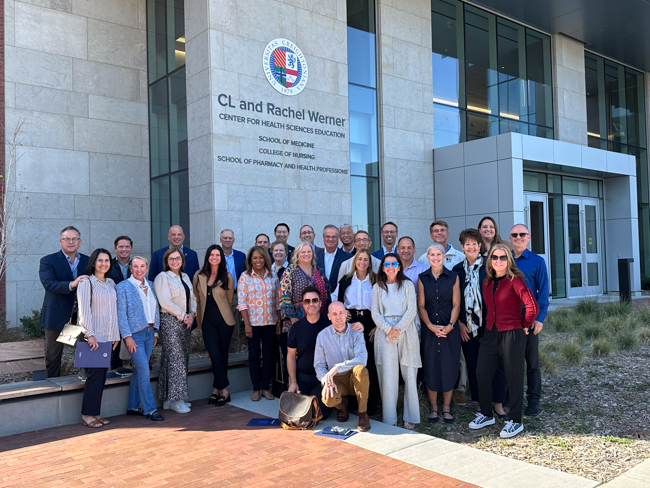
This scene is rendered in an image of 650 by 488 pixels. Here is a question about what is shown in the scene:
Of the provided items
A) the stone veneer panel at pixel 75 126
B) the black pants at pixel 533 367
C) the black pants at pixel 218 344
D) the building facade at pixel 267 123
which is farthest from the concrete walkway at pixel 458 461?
the stone veneer panel at pixel 75 126

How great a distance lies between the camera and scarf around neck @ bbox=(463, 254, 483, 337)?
5.83 meters

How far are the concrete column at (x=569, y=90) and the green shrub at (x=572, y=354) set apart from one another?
11.0 metres

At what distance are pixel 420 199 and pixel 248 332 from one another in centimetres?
869

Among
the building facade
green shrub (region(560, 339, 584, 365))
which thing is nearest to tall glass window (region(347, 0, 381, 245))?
the building facade

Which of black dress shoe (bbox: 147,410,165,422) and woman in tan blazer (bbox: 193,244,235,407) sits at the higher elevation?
woman in tan blazer (bbox: 193,244,235,407)

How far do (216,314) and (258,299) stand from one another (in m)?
0.55

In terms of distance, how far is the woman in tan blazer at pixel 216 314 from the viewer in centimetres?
670

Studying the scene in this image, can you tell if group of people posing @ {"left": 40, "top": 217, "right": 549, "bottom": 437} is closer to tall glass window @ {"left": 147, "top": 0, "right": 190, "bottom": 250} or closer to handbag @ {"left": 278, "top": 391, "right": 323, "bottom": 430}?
handbag @ {"left": 278, "top": 391, "right": 323, "bottom": 430}

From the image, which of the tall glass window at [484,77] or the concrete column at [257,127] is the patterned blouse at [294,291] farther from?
the tall glass window at [484,77]

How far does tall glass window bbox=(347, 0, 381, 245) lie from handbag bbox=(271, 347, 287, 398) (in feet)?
20.9

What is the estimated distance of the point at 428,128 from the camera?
14.6m

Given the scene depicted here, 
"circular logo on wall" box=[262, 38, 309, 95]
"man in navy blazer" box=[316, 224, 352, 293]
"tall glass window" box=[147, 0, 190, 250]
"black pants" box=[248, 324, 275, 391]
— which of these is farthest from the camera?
"tall glass window" box=[147, 0, 190, 250]

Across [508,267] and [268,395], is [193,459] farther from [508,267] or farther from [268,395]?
[508,267]

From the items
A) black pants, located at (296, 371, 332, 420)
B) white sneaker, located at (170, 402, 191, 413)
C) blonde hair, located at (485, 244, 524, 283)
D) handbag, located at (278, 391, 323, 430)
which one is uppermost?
blonde hair, located at (485, 244, 524, 283)
